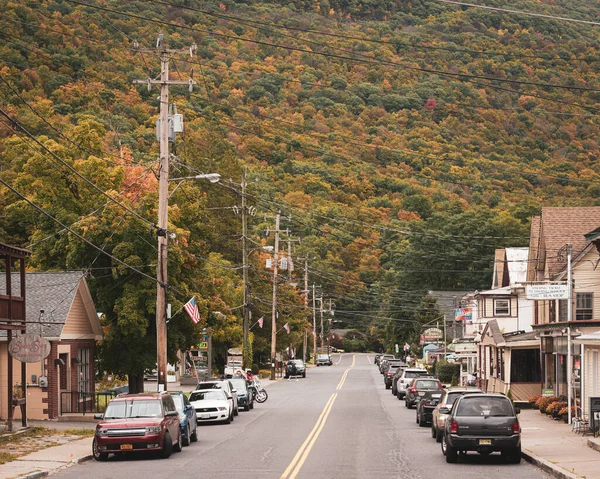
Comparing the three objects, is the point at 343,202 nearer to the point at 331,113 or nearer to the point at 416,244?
the point at 331,113

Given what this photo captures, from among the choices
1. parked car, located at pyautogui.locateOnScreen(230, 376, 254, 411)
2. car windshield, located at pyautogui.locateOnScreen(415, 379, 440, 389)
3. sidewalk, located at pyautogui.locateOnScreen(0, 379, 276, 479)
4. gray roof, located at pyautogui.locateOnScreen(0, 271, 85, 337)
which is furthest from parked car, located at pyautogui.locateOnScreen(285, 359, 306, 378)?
sidewalk, located at pyautogui.locateOnScreen(0, 379, 276, 479)

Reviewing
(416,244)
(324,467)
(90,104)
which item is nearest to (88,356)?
(324,467)

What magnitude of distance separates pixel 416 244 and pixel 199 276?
81.5 metres

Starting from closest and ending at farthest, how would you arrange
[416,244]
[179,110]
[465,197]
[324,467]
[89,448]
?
[324,467] < [89,448] < [179,110] < [465,197] < [416,244]

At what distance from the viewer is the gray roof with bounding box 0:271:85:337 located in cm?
3678

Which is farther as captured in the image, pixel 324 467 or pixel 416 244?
pixel 416 244

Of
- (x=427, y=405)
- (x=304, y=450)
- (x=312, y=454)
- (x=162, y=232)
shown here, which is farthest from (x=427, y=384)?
(x=312, y=454)

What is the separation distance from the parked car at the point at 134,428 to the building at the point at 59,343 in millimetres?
11126

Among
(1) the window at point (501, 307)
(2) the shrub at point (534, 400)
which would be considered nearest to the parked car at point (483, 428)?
(2) the shrub at point (534, 400)

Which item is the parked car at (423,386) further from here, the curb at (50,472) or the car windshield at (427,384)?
the curb at (50,472)

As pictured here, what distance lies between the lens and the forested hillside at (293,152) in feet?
150

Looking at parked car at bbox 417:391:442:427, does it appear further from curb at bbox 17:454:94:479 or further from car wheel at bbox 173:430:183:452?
curb at bbox 17:454:94:479

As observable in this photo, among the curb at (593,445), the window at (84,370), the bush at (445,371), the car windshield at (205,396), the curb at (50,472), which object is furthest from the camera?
the bush at (445,371)

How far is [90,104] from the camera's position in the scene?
76.6 meters
